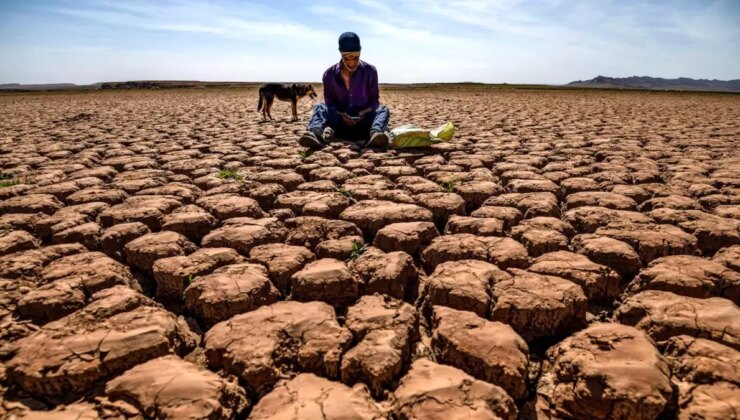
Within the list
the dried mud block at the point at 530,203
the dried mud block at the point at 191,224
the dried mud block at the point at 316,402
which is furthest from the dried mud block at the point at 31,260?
the dried mud block at the point at 530,203

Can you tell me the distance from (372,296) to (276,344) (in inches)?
15.5

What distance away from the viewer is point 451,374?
1.07 meters

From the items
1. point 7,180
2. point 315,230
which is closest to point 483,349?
point 315,230

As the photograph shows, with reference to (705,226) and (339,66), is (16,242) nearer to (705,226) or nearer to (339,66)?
(705,226)

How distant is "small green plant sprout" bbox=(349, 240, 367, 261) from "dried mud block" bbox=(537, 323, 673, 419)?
0.81 m

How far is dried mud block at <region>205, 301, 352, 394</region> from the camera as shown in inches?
43.3

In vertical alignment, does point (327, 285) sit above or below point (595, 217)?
below

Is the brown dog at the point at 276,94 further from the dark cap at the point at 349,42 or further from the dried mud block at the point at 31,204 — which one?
the dried mud block at the point at 31,204

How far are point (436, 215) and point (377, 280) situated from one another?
0.79 meters

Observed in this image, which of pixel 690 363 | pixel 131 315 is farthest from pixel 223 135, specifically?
pixel 690 363

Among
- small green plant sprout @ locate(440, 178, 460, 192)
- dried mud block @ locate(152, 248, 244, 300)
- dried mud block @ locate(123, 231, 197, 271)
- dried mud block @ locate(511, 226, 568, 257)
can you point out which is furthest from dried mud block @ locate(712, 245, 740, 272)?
dried mud block @ locate(123, 231, 197, 271)

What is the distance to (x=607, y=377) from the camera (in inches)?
40.1

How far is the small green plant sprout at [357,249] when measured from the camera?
5.65ft

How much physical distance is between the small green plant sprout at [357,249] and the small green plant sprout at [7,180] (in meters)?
2.44
